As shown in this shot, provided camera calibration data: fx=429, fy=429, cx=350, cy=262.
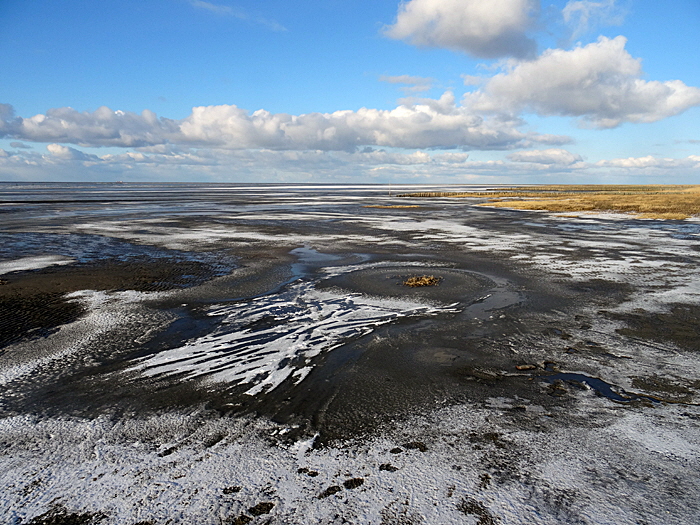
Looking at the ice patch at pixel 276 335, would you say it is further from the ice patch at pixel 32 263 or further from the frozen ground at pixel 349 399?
the ice patch at pixel 32 263

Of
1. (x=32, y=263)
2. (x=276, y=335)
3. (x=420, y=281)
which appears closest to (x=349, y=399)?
(x=276, y=335)

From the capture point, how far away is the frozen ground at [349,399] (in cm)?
409

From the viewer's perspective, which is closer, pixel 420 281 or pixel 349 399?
pixel 349 399

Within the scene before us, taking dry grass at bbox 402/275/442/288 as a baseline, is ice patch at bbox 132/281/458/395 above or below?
below

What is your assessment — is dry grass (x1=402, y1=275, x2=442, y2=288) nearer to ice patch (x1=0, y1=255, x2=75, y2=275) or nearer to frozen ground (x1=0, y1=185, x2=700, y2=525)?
frozen ground (x1=0, y1=185, x2=700, y2=525)

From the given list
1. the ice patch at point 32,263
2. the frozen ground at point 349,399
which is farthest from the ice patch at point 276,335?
the ice patch at point 32,263

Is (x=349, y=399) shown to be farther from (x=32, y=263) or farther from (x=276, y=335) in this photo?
(x=32, y=263)

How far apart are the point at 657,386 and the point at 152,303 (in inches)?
414

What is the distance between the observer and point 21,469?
4531 mm

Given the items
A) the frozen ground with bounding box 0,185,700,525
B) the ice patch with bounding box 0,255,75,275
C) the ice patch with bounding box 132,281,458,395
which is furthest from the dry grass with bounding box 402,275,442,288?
the ice patch with bounding box 0,255,75,275

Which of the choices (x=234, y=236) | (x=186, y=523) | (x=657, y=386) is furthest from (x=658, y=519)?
(x=234, y=236)

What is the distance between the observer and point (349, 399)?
6.04 m

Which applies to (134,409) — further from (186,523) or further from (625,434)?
(625,434)

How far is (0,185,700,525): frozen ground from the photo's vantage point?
409 centimetres
